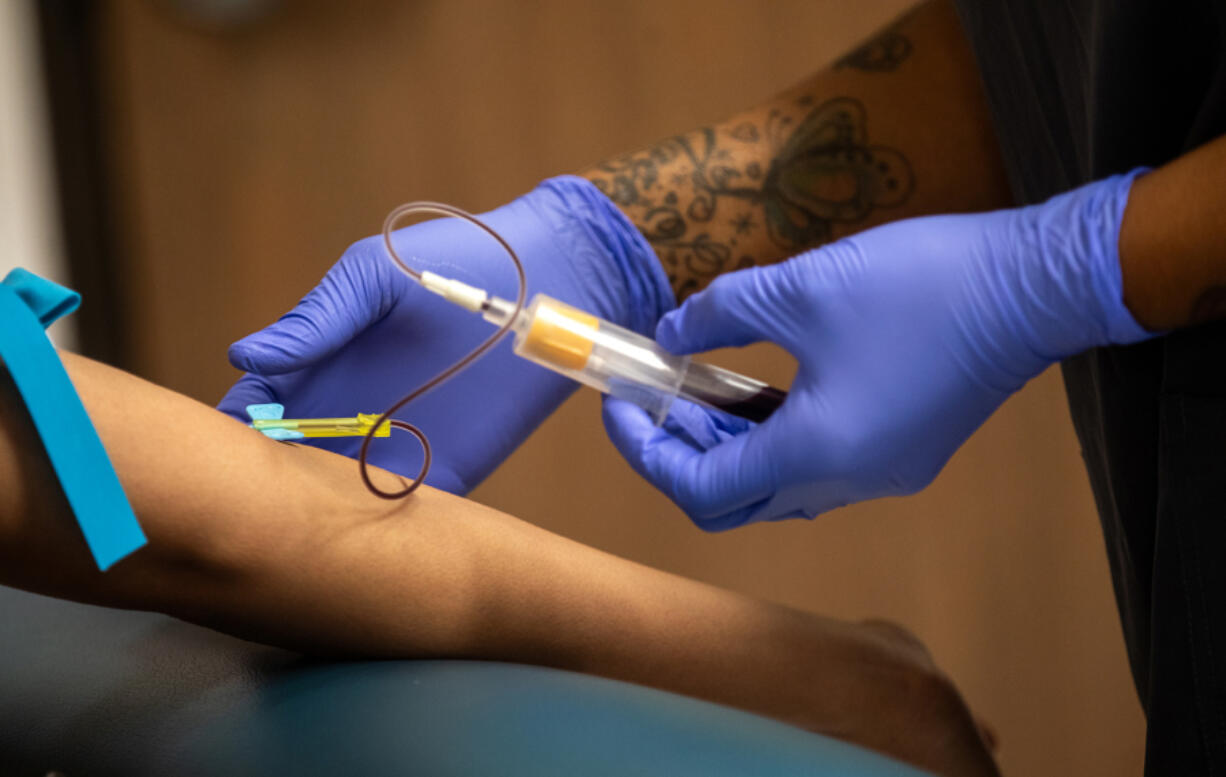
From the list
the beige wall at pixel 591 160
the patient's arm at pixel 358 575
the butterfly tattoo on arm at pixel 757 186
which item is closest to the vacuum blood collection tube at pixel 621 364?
the patient's arm at pixel 358 575

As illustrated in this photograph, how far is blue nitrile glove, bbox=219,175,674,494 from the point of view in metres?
0.70

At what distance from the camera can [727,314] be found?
0.67 meters

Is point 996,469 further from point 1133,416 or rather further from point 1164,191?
point 1164,191

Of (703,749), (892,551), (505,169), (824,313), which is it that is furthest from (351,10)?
(703,749)

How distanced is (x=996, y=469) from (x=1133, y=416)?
2.62 ft

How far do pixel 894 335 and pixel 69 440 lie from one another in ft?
1.75

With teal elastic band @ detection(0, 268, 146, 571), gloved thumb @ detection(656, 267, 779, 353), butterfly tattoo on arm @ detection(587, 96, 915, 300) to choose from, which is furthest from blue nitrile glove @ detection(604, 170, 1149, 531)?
Answer: teal elastic band @ detection(0, 268, 146, 571)

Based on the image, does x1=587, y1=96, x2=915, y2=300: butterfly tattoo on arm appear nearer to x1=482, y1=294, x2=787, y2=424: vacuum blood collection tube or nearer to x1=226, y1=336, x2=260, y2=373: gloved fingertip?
x1=482, y1=294, x2=787, y2=424: vacuum blood collection tube

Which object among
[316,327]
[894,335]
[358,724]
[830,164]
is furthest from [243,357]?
[830,164]

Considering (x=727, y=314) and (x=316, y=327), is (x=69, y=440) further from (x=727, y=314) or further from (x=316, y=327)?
(x=727, y=314)

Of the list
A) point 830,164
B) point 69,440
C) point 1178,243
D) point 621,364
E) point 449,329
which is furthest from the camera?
point 830,164

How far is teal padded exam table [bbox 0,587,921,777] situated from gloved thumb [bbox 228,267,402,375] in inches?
8.1

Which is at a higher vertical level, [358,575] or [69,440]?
[69,440]

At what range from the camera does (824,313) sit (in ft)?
2.17
